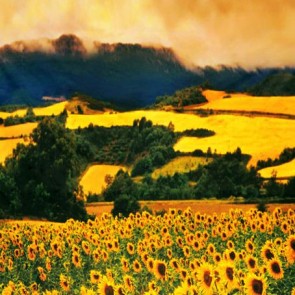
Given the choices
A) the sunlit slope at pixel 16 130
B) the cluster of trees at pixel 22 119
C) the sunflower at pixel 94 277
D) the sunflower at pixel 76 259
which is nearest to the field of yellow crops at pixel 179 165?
the cluster of trees at pixel 22 119

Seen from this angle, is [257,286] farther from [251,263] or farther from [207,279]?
[251,263]

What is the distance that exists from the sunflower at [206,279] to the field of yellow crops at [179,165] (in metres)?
6.65

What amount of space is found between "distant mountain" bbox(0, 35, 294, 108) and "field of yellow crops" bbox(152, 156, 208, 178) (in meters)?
1.35

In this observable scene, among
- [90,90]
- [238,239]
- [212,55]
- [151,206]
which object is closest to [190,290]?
[238,239]

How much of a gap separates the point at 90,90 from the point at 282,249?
7.39 meters

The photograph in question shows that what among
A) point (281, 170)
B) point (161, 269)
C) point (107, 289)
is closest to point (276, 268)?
point (161, 269)

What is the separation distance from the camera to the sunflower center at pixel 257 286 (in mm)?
4194

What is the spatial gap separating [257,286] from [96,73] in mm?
8650

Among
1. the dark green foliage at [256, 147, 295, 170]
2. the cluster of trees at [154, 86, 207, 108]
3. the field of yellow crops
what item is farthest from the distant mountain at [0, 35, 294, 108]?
the dark green foliage at [256, 147, 295, 170]

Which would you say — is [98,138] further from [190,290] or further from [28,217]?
[190,290]

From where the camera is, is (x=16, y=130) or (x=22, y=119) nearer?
(x=22, y=119)

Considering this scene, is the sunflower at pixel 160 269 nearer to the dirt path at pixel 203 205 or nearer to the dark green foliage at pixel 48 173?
the dirt path at pixel 203 205

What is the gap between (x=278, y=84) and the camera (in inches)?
449

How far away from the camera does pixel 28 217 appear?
1155 cm
